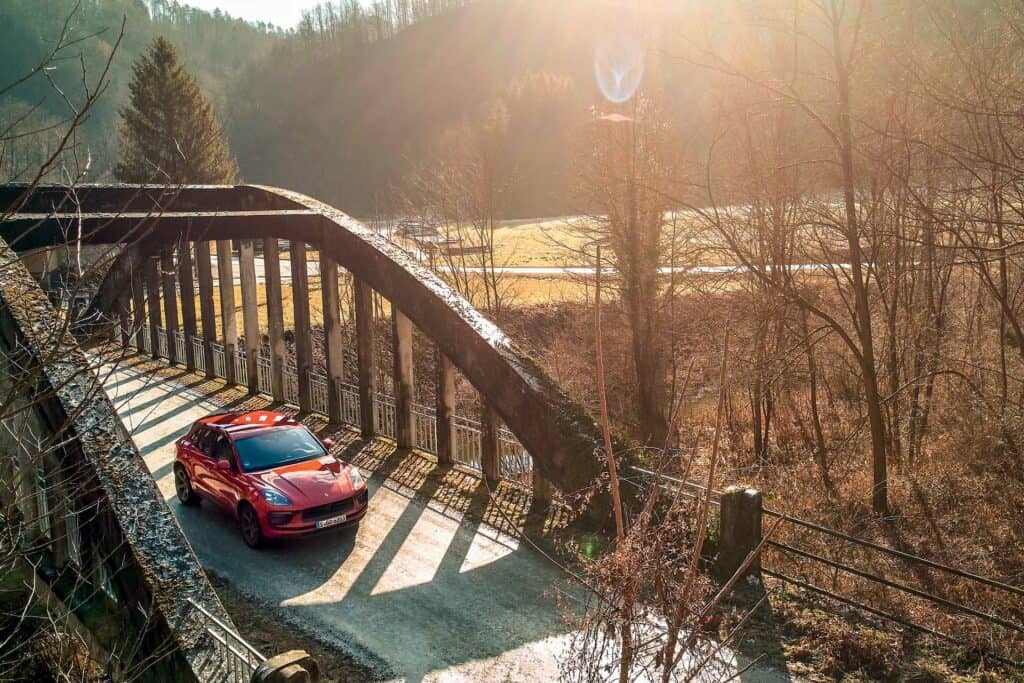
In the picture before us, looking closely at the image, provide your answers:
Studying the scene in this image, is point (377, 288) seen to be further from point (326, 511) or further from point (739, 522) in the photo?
point (739, 522)

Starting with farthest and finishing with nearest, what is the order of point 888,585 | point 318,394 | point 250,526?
point 318,394
point 250,526
point 888,585

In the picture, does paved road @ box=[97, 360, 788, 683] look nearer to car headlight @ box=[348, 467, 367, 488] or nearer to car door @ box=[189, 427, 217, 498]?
car door @ box=[189, 427, 217, 498]

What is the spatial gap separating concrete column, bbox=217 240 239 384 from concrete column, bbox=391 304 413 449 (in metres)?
7.93

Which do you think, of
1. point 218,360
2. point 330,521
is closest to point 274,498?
point 330,521

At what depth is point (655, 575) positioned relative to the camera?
185 inches

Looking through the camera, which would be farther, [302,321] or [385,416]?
[302,321]

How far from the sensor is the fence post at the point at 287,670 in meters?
6.04

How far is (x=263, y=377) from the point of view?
21.9m

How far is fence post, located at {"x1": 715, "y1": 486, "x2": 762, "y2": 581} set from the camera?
9.84 meters

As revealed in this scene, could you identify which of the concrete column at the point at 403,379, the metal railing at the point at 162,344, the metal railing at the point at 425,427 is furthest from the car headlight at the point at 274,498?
the metal railing at the point at 162,344

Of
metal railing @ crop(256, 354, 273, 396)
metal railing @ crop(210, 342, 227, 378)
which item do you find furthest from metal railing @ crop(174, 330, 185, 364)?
metal railing @ crop(256, 354, 273, 396)

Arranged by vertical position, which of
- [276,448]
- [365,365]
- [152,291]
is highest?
[152,291]

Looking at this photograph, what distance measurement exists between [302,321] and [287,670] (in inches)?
493

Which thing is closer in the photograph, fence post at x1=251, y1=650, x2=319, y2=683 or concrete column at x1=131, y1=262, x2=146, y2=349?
fence post at x1=251, y1=650, x2=319, y2=683
